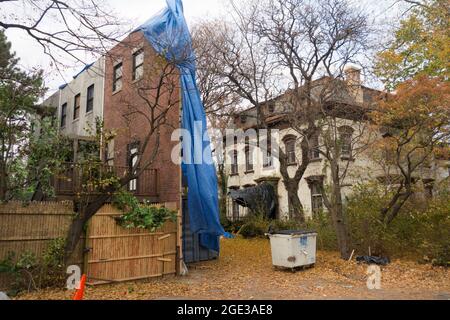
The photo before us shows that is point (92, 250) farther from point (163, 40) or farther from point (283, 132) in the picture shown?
point (283, 132)

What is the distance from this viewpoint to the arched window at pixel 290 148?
22.4 metres

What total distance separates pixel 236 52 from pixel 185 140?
728cm

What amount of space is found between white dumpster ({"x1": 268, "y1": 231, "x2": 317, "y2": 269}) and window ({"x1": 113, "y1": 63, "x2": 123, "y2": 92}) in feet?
34.6

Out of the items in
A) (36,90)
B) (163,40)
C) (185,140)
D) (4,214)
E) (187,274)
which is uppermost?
Answer: (163,40)

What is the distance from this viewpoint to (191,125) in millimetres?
12555

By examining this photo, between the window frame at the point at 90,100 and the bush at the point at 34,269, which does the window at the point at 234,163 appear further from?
the bush at the point at 34,269

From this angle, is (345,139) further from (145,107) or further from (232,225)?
(145,107)

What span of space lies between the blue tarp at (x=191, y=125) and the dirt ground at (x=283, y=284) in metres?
1.86

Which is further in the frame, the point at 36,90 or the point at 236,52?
the point at 236,52

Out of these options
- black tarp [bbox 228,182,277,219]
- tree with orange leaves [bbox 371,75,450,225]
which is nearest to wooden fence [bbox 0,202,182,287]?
tree with orange leaves [bbox 371,75,450,225]

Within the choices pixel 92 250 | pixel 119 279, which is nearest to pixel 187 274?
pixel 119 279

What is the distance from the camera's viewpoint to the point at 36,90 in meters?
10.3

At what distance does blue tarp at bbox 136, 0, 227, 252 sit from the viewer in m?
11.9
